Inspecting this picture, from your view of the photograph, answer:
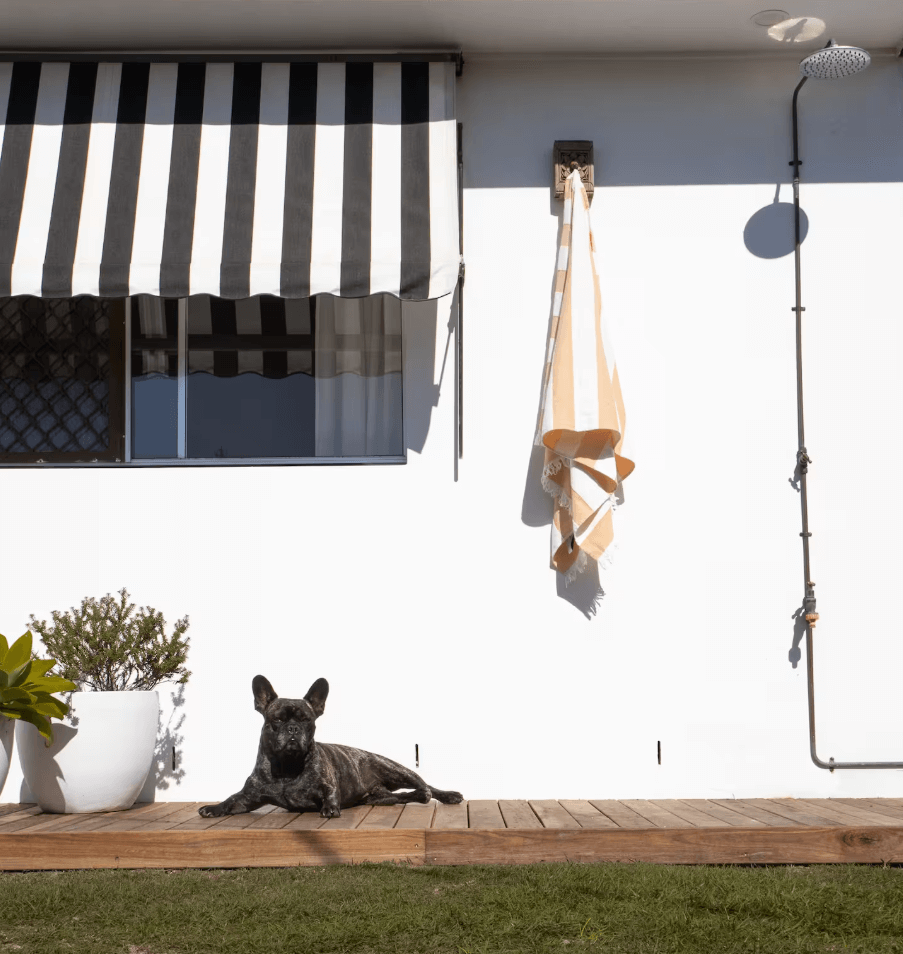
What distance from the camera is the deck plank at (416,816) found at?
354 centimetres

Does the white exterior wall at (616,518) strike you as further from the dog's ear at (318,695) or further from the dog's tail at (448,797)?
the dog's ear at (318,695)

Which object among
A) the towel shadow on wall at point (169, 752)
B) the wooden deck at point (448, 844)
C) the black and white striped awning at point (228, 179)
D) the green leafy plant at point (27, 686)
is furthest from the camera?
the towel shadow on wall at point (169, 752)

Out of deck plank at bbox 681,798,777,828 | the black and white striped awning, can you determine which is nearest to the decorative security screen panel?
the black and white striped awning

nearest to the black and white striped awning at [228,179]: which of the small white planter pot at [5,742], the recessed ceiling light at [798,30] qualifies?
the recessed ceiling light at [798,30]

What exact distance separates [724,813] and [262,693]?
1691mm

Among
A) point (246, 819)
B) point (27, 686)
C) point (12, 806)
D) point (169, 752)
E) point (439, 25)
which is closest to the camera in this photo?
point (27, 686)

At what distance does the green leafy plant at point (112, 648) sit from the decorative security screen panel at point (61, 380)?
83 cm

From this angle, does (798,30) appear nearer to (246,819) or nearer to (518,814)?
(518,814)

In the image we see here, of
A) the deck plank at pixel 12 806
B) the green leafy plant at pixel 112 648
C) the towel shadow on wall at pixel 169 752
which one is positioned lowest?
the deck plank at pixel 12 806

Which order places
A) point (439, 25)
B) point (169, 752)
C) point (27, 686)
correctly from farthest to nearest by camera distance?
point (439, 25) < point (169, 752) < point (27, 686)

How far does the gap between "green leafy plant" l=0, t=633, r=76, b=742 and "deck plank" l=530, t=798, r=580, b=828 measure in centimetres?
167

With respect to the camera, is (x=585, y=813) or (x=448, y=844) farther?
(x=585, y=813)

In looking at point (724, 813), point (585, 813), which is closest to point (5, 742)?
point (585, 813)

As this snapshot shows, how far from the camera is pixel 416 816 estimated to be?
377 cm
